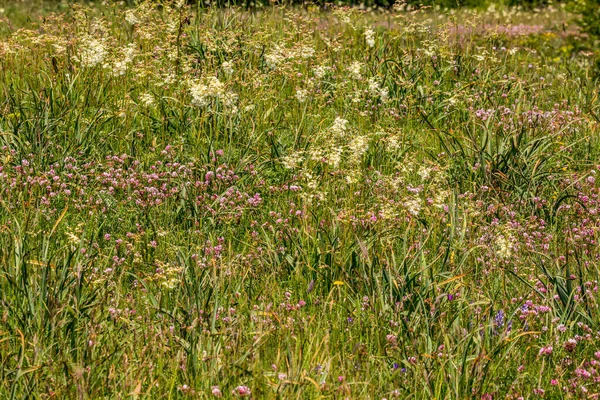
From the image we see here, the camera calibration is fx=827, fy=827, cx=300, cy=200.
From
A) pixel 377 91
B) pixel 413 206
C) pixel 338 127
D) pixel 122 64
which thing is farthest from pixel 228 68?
pixel 413 206

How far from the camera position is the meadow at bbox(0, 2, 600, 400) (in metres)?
3.09

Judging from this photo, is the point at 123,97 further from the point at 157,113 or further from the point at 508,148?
the point at 508,148

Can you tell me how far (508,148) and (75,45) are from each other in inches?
142

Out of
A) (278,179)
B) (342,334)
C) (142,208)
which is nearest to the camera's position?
(342,334)

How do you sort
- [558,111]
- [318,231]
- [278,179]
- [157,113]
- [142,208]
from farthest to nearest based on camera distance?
[558,111], [157,113], [278,179], [142,208], [318,231]

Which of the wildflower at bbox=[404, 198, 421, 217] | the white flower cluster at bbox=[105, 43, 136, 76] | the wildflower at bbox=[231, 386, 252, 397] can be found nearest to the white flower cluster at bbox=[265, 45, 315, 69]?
the white flower cluster at bbox=[105, 43, 136, 76]

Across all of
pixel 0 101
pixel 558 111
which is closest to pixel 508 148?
pixel 558 111

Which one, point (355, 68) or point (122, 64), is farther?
point (355, 68)

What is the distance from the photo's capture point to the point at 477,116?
5996 mm

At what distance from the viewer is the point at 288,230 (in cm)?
427

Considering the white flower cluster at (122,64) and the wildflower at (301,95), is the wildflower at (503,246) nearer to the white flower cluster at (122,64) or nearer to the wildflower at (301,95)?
the wildflower at (301,95)

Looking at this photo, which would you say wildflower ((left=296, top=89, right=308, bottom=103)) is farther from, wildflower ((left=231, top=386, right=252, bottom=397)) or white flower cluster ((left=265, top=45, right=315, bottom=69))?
wildflower ((left=231, top=386, right=252, bottom=397))

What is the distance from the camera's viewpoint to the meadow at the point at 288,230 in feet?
10.1

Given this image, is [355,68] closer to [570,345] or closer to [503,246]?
[503,246]
